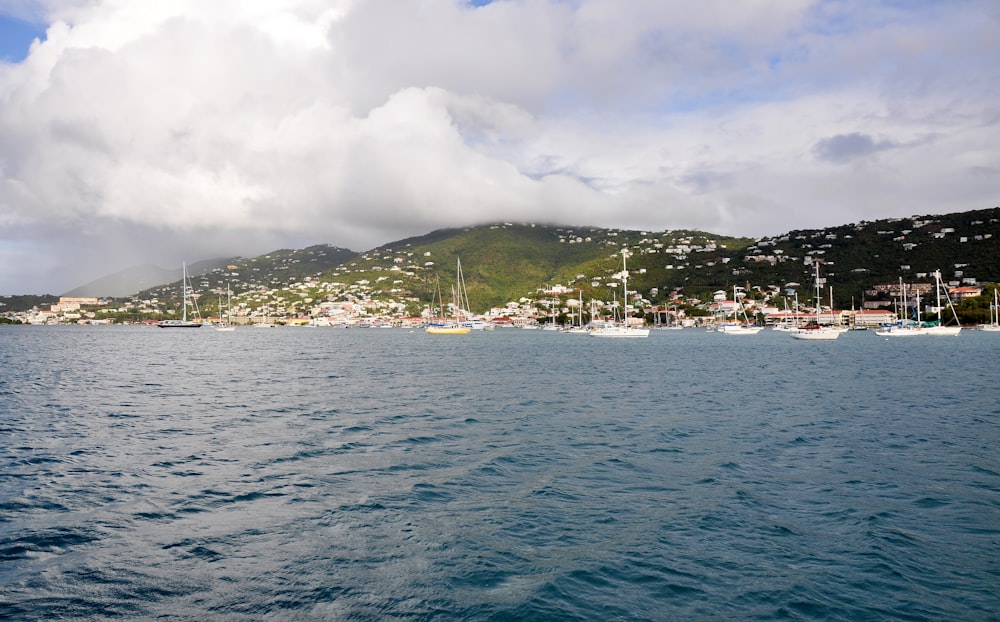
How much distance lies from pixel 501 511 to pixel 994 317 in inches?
5833

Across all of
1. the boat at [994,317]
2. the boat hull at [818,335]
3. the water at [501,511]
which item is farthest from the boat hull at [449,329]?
the boat at [994,317]

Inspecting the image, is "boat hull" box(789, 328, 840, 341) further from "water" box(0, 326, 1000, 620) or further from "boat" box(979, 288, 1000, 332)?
"water" box(0, 326, 1000, 620)

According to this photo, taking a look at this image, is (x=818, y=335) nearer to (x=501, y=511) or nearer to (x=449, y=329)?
(x=449, y=329)

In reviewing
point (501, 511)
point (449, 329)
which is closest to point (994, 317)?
point (449, 329)

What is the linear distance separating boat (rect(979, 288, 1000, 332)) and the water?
123 metres

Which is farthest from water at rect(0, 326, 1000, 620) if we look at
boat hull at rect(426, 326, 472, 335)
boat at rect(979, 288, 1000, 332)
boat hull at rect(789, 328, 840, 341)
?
boat at rect(979, 288, 1000, 332)

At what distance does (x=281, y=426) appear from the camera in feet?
62.7

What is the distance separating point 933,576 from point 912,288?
6697 inches

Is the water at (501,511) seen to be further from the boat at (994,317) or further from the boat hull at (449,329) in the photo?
the boat at (994,317)

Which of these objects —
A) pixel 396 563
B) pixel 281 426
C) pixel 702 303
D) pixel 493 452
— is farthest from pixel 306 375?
pixel 702 303

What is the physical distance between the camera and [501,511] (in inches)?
407

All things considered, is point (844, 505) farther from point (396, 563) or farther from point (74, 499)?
point (74, 499)

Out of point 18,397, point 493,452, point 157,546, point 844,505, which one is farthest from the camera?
point 18,397

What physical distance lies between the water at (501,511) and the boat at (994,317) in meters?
123
